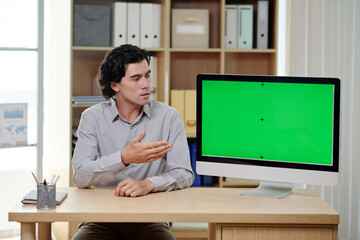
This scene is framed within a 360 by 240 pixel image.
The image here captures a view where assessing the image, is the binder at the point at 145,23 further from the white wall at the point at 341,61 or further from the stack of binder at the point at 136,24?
the white wall at the point at 341,61

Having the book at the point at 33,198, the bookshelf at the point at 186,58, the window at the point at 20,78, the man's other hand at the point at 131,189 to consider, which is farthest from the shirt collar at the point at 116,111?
the window at the point at 20,78

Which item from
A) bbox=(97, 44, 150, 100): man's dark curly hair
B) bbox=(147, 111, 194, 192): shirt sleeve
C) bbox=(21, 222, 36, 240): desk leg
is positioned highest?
bbox=(97, 44, 150, 100): man's dark curly hair

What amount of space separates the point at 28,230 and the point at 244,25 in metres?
2.41

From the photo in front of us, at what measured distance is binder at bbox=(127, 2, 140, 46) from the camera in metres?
3.58

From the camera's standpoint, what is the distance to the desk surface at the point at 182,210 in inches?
69.0

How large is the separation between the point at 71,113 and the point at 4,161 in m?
0.65

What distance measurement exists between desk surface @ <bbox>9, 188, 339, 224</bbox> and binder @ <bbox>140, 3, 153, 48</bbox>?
6.02 ft

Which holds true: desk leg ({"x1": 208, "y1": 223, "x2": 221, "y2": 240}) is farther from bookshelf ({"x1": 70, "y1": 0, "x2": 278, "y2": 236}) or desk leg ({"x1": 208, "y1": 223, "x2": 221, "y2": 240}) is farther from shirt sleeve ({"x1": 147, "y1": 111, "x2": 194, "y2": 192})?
bookshelf ({"x1": 70, "y1": 0, "x2": 278, "y2": 236})

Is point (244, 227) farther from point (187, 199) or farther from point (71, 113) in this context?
point (71, 113)

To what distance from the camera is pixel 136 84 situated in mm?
2320

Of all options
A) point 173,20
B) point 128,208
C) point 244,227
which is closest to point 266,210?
point 244,227

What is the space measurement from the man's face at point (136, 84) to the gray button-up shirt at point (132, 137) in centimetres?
8

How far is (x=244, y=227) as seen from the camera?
1.82m

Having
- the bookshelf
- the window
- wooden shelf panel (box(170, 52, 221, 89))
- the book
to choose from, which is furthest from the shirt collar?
wooden shelf panel (box(170, 52, 221, 89))
